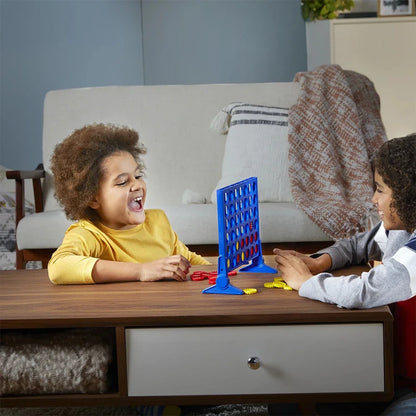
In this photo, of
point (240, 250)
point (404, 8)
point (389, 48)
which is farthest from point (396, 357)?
point (404, 8)

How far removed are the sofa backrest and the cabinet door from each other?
1.19 metres

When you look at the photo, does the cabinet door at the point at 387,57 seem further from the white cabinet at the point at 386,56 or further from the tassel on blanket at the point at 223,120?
the tassel on blanket at the point at 223,120

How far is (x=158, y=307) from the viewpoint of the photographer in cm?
101

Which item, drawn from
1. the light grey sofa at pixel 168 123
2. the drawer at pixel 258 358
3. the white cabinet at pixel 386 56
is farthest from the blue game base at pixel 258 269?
the white cabinet at pixel 386 56

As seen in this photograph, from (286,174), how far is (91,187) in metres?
1.17

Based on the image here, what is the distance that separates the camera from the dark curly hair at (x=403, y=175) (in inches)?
43.1

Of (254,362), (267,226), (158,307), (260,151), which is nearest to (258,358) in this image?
(254,362)

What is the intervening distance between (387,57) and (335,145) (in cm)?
147

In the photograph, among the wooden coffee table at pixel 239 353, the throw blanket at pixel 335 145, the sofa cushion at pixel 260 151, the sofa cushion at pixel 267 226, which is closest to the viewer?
the wooden coffee table at pixel 239 353

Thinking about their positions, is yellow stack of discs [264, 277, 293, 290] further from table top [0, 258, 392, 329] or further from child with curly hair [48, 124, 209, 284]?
child with curly hair [48, 124, 209, 284]

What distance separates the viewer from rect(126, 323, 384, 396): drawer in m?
0.94

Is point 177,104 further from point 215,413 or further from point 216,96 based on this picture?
point 215,413

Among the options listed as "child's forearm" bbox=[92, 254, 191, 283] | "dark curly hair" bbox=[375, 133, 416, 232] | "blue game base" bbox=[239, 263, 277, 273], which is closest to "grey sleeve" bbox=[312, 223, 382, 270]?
"blue game base" bbox=[239, 263, 277, 273]

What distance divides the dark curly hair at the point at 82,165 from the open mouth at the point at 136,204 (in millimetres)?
89
